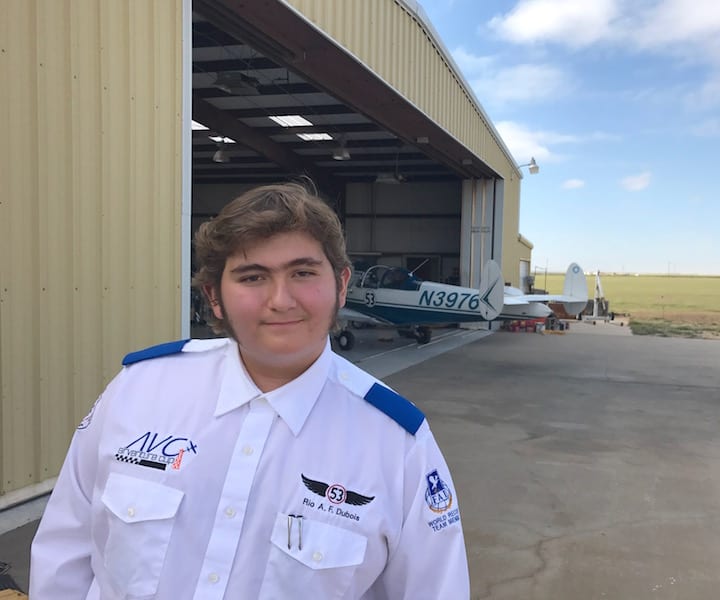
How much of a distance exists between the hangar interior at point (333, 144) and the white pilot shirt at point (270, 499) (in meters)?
5.59

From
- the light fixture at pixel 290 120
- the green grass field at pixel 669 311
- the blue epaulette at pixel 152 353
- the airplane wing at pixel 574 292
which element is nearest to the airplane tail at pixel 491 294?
the light fixture at pixel 290 120

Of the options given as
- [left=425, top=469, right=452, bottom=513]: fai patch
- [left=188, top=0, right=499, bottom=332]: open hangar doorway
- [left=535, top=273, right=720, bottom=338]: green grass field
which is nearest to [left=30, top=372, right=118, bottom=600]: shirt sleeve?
[left=425, top=469, right=452, bottom=513]: fai patch

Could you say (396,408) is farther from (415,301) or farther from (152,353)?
(415,301)

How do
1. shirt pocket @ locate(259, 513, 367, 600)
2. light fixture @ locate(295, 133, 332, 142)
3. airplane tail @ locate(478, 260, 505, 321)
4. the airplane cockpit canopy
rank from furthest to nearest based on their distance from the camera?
light fixture @ locate(295, 133, 332, 142) < the airplane cockpit canopy < airplane tail @ locate(478, 260, 505, 321) < shirt pocket @ locate(259, 513, 367, 600)

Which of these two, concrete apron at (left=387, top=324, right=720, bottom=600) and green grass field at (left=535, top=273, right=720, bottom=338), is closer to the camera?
concrete apron at (left=387, top=324, right=720, bottom=600)

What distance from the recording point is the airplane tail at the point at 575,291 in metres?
20.3

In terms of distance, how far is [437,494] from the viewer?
1170 millimetres

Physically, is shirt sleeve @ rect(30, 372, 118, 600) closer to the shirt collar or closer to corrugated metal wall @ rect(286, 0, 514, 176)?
the shirt collar

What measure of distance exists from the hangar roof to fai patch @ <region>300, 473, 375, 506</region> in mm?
5547

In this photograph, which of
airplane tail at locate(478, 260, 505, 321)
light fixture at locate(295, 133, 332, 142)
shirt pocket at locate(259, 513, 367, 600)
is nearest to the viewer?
shirt pocket at locate(259, 513, 367, 600)

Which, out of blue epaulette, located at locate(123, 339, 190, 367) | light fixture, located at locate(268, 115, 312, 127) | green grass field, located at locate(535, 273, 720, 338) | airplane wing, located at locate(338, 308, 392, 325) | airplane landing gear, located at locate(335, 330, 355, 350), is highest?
light fixture, located at locate(268, 115, 312, 127)

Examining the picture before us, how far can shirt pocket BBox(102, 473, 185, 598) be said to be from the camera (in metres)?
1.11

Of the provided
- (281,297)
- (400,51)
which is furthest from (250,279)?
(400,51)

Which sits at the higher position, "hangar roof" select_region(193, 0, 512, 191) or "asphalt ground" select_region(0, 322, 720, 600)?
"hangar roof" select_region(193, 0, 512, 191)
